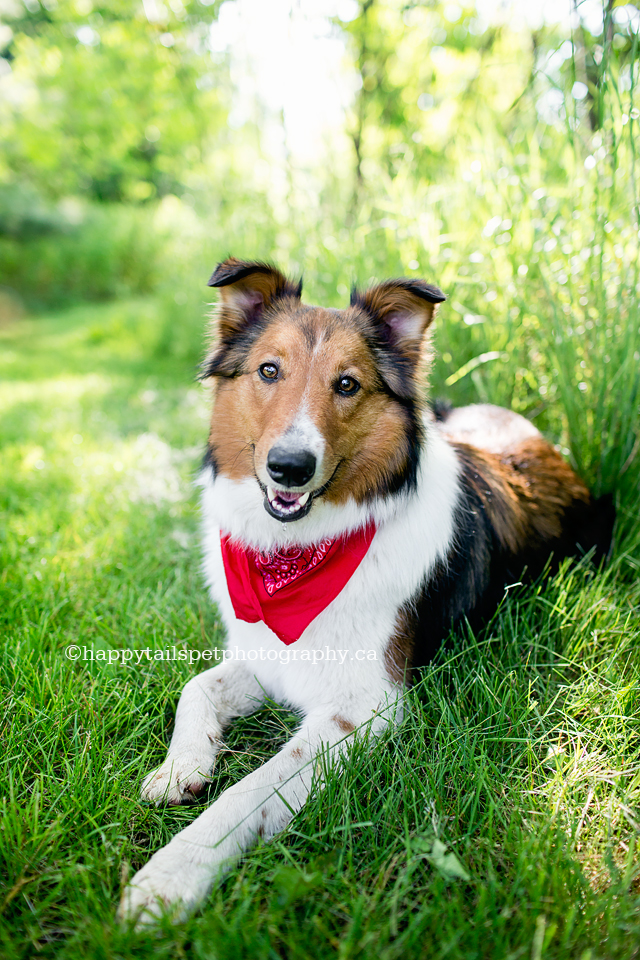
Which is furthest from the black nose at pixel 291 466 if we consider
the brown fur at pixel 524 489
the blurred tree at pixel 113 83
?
the blurred tree at pixel 113 83

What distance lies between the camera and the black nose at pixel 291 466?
2207mm

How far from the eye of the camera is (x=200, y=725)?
8.05 feet

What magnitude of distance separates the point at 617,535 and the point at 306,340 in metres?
2.48

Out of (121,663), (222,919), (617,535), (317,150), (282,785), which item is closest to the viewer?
(222,919)

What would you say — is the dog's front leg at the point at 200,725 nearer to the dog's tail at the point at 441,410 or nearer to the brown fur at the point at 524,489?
the brown fur at the point at 524,489

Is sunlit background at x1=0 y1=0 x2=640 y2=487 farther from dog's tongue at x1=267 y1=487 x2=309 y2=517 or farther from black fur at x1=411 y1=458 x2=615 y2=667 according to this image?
dog's tongue at x1=267 y1=487 x2=309 y2=517

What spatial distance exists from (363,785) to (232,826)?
19.8 inches

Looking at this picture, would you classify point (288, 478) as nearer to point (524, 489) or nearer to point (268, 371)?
point (268, 371)

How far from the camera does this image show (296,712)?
8.69ft

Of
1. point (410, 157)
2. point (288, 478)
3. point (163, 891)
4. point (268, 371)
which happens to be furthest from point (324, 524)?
point (410, 157)

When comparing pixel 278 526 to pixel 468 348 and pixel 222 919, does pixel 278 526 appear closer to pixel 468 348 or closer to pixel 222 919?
pixel 222 919

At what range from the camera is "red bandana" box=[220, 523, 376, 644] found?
8.28ft

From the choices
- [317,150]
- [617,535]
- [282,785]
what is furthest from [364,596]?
[317,150]

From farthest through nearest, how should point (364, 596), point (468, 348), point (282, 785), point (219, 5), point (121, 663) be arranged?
point (219, 5) → point (468, 348) → point (121, 663) → point (364, 596) → point (282, 785)
